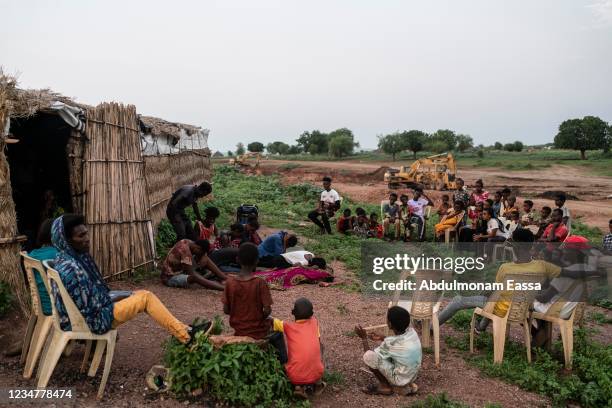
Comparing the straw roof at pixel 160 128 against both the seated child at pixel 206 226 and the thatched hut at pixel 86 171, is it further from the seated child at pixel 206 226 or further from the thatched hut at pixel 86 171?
the seated child at pixel 206 226

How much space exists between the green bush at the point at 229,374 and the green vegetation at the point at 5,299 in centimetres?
198

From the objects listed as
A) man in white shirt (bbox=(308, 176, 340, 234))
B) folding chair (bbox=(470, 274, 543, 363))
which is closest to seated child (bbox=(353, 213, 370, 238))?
man in white shirt (bbox=(308, 176, 340, 234))

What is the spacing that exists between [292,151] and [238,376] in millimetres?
69627

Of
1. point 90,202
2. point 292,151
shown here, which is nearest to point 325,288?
point 90,202

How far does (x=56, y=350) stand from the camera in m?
3.85

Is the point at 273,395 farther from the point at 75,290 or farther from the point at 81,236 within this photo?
the point at 81,236

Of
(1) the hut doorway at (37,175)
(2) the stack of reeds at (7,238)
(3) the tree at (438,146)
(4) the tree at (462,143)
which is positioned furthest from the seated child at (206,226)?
(4) the tree at (462,143)

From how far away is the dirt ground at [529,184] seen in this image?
17.2 meters

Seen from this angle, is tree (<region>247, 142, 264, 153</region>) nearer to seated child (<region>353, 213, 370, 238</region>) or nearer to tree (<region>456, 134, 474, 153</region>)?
tree (<region>456, 134, 474, 153</region>)

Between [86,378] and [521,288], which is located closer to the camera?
[86,378]

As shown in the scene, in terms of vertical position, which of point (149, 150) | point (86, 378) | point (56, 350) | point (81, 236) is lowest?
point (86, 378)

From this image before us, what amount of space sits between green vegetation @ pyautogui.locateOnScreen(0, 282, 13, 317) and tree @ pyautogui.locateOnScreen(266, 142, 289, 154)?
70.7 meters

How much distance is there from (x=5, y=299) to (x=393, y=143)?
155 feet

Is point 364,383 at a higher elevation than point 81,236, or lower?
lower
